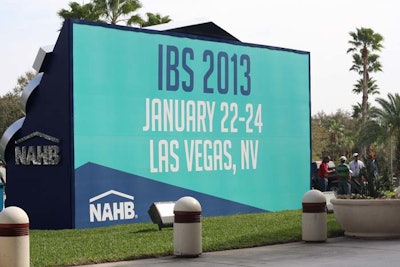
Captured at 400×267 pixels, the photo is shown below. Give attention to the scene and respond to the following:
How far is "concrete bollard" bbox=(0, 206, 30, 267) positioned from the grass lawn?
118 centimetres

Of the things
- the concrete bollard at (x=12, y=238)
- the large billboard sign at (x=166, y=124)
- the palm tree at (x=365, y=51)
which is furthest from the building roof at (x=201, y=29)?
the palm tree at (x=365, y=51)

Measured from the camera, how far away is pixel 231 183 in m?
21.3

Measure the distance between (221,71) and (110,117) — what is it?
13.0ft

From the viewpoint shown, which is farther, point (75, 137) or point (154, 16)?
point (154, 16)

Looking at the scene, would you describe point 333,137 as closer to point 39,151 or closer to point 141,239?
point 39,151

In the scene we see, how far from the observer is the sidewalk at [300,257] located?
11.6 meters

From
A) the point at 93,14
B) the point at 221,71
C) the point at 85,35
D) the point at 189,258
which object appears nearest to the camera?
the point at 189,258

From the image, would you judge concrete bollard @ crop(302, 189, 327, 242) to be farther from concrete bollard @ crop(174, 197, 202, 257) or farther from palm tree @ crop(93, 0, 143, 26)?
palm tree @ crop(93, 0, 143, 26)

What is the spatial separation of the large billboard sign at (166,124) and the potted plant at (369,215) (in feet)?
17.9

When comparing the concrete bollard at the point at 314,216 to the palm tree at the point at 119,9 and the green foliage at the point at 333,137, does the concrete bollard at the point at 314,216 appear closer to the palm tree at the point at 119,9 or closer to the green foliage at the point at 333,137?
the palm tree at the point at 119,9

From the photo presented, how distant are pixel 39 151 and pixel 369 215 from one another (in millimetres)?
7683

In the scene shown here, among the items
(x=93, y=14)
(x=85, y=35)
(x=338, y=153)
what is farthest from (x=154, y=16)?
(x=338, y=153)

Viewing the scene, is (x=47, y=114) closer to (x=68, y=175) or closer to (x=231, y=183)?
(x=68, y=175)

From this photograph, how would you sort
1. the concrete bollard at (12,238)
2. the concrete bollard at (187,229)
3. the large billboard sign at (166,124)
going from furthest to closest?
the large billboard sign at (166,124), the concrete bollard at (187,229), the concrete bollard at (12,238)
